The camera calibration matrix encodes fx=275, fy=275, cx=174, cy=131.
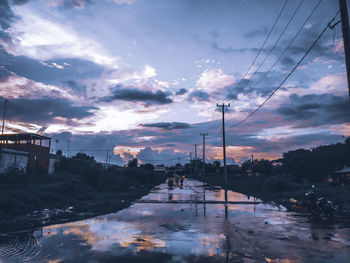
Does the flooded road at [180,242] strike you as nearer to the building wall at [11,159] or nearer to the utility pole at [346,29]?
the utility pole at [346,29]

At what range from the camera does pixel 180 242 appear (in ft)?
28.9

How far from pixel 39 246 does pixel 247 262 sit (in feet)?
19.7

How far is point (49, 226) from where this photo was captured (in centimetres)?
1127

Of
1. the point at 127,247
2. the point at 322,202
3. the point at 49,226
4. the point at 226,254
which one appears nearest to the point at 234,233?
the point at 226,254

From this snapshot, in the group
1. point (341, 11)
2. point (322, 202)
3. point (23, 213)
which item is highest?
point (341, 11)

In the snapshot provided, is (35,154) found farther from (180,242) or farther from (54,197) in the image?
(180,242)

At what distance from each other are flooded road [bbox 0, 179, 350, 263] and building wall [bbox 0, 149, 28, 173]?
59.7 feet

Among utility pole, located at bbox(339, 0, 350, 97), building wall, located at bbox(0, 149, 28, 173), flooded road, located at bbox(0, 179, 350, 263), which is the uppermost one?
utility pole, located at bbox(339, 0, 350, 97)

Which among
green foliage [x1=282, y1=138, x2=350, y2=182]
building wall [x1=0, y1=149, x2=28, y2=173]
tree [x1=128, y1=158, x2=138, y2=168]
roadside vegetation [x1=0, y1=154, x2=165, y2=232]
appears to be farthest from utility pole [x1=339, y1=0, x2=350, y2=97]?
tree [x1=128, y1=158, x2=138, y2=168]

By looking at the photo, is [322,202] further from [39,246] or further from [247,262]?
[39,246]

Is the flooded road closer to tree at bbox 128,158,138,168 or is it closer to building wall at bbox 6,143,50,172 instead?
building wall at bbox 6,143,50,172

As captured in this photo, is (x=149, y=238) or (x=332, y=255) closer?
(x=332, y=255)

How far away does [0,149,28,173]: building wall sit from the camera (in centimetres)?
2591

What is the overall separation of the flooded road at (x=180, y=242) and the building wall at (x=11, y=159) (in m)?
18.2
